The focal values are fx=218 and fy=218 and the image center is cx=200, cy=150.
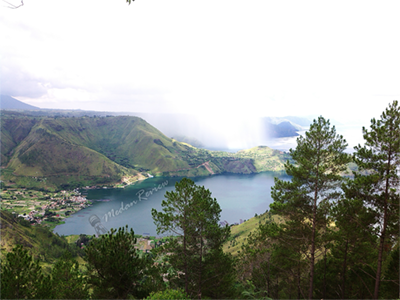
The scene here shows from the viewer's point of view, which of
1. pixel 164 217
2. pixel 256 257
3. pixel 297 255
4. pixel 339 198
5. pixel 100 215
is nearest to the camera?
pixel 339 198

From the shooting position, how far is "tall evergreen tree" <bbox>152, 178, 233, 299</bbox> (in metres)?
11.3

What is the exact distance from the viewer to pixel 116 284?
10.2m

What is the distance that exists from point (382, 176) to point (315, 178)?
7.63 ft

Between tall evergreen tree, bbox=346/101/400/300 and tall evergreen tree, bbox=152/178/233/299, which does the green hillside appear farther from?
tall evergreen tree, bbox=346/101/400/300

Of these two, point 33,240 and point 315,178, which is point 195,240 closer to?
point 315,178

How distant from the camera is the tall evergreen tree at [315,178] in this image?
9750mm

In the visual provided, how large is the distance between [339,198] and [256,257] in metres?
9.29

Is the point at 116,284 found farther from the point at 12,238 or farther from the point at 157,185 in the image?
the point at 157,185

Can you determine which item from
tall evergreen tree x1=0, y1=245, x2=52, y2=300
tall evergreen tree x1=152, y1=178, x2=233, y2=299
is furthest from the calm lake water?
tall evergreen tree x1=0, y1=245, x2=52, y2=300

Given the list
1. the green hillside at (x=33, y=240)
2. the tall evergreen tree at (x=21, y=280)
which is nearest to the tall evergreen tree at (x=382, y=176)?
the tall evergreen tree at (x=21, y=280)

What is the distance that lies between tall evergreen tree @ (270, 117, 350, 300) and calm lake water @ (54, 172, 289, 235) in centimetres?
6926

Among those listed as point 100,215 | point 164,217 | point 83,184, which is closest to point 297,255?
point 164,217

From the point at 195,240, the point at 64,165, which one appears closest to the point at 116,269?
the point at 195,240

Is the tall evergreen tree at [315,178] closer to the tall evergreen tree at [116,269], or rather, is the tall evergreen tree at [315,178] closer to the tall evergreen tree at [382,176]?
the tall evergreen tree at [382,176]
